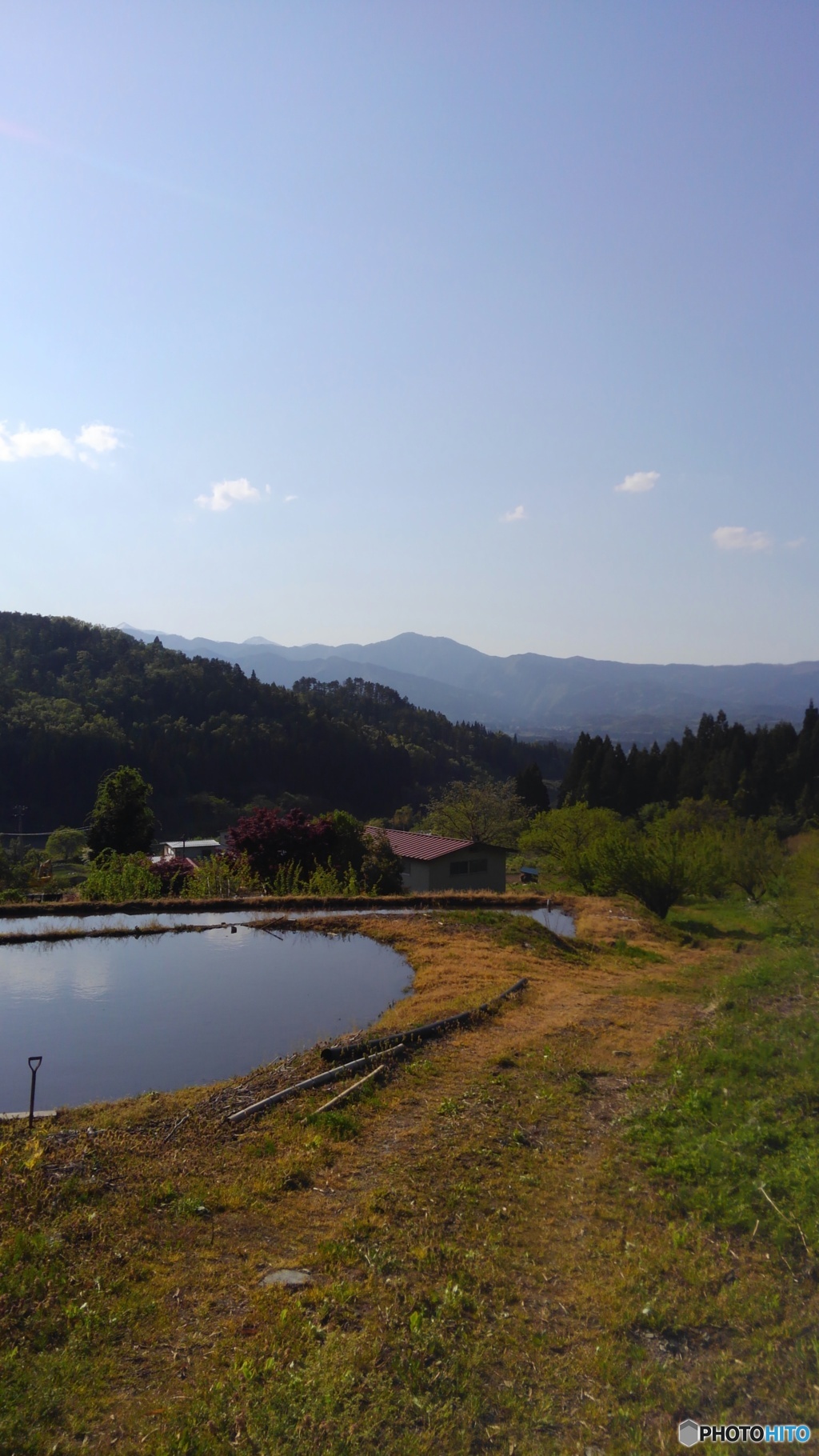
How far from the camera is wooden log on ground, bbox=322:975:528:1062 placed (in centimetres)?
936

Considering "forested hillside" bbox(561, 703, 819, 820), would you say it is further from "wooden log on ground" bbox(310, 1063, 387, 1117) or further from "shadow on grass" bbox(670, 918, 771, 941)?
"wooden log on ground" bbox(310, 1063, 387, 1117)

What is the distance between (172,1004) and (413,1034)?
3.66m

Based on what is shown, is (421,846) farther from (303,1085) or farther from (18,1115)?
(18,1115)

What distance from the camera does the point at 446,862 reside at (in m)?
32.4

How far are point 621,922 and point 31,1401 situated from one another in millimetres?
18826

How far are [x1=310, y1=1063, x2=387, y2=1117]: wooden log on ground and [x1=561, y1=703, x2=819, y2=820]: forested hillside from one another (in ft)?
183

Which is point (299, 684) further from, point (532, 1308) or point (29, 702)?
point (532, 1308)

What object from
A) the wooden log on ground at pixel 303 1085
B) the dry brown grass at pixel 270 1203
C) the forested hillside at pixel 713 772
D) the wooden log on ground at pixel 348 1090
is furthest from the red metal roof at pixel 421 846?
the forested hillside at pixel 713 772

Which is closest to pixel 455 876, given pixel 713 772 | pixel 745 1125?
pixel 745 1125

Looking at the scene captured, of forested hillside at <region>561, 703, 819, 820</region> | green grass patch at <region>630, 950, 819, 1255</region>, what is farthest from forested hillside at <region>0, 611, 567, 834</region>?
green grass patch at <region>630, 950, 819, 1255</region>

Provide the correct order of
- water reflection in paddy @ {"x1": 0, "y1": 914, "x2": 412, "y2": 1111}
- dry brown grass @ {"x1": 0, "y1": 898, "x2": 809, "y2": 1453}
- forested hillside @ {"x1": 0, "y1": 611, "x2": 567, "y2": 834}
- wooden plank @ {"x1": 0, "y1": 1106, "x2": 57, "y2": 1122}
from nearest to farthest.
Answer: dry brown grass @ {"x1": 0, "y1": 898, "x2": 809, "y2": 1453}
wooden plank @ {"x1": 0, "y1": 1106, "x2": 57, "y2": 1122}
water reflection in paddy @ {"x1": 0, "y1": 914, "x2": 412, "y2": 1111}
forested hillside @ {"x1": 0, "y1": 611, "x2": 567, "y2": 834}

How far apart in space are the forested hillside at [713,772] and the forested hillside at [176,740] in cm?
2988

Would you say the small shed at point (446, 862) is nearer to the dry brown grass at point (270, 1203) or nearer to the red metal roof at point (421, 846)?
the red metal roof at point (421, 846)

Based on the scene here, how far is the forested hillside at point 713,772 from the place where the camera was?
61531 millimetres
